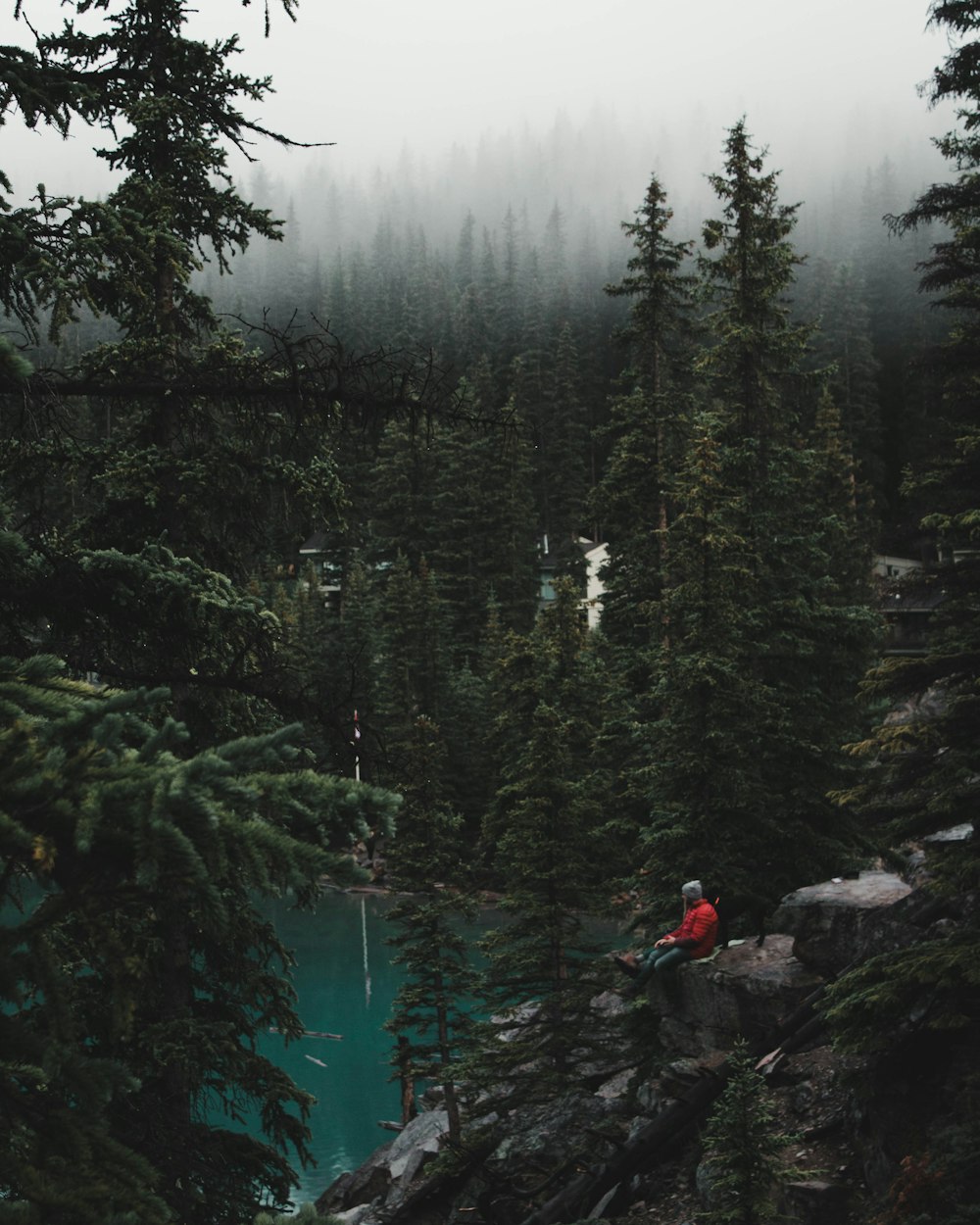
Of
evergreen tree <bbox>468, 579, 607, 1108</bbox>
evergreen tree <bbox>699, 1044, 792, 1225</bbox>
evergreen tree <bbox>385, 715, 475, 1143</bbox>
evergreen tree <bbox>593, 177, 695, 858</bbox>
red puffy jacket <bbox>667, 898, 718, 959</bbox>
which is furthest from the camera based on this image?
evergreen tree <bbox>593, 177, 695, 858</bbox>

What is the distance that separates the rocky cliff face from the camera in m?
11.6

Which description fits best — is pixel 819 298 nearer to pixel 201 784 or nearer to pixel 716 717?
pixel 716 717

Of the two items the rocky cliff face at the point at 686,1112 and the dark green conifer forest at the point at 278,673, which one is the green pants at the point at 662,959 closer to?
the rocky cliff face at the point at 686,1112

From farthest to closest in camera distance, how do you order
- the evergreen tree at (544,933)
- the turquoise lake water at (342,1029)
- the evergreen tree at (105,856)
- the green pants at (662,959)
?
the turquoise lake water at (342,1029)
the evergreen tree at (544,933)
the green pants at (662,959)
the evergreen tree at (105,856)

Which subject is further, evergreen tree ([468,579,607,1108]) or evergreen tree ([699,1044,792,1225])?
evergreen tree ([468,579,607,1108])

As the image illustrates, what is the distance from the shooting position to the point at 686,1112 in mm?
13906

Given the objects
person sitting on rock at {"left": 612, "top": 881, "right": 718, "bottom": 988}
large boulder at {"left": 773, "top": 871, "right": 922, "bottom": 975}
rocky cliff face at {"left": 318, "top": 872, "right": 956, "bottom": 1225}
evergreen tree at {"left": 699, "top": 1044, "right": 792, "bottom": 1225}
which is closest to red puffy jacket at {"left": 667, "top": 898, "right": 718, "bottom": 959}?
person sitting on rock at {"left": 612, "top": 881, "right": 718, "bottom": 988}

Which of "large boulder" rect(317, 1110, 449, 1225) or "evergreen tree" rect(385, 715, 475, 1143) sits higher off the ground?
"evergreen tree" rect(385, 715, 475, 1143)

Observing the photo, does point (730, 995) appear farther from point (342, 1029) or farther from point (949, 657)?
point (342, 1029)

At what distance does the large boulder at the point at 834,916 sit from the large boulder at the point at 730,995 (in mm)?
352

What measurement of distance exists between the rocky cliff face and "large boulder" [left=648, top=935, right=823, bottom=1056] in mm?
25

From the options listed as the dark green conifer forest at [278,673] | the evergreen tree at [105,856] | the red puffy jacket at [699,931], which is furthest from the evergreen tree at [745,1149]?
the evergreen tree at [105,856]

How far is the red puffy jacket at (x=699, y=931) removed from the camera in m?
15.4

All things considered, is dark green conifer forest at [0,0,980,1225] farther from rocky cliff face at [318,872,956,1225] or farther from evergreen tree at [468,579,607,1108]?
rocky cliff face at [318,872,956,1225]
